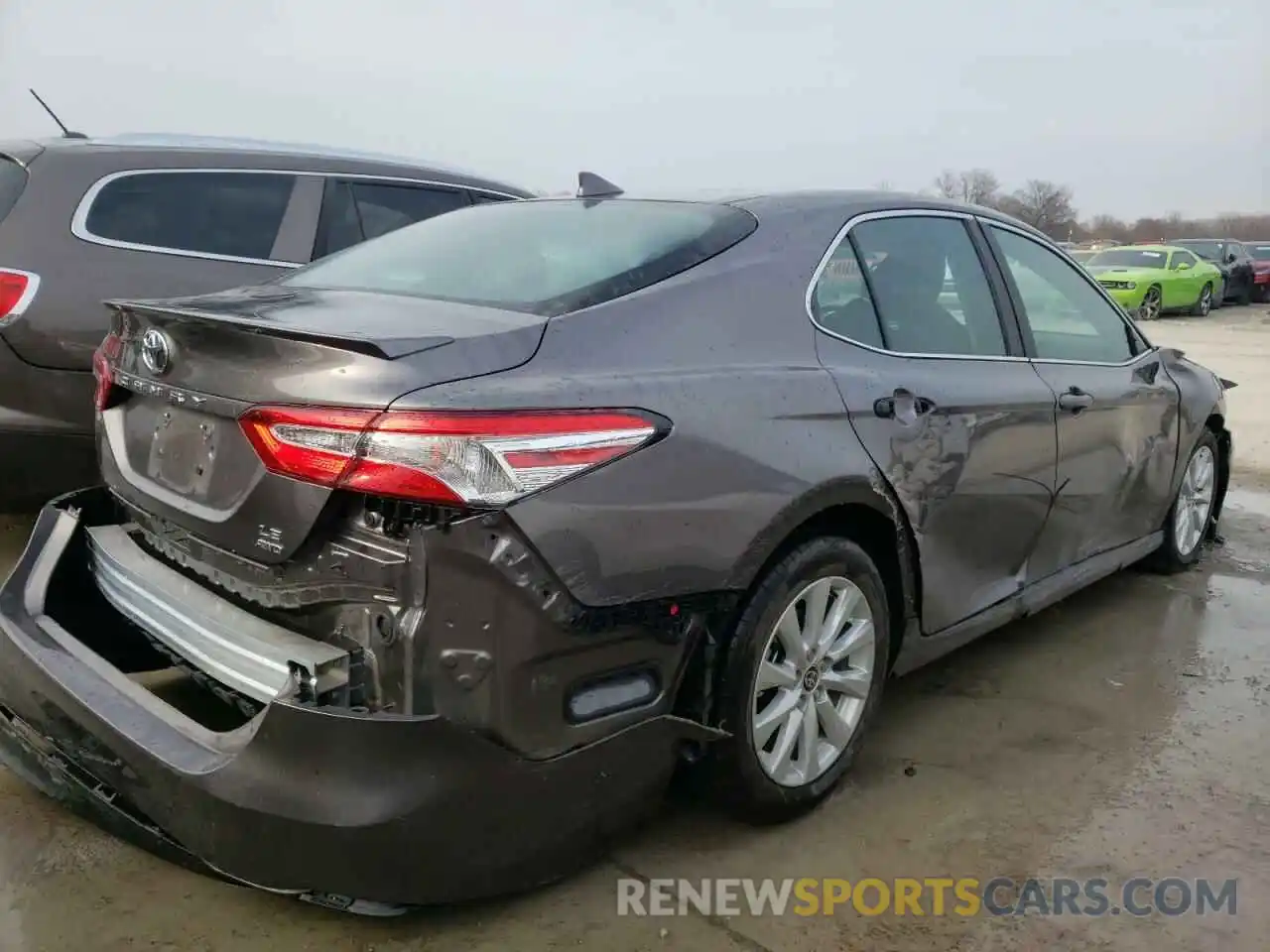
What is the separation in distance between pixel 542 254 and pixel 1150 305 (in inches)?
839

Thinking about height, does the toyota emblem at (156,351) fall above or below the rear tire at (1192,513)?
above

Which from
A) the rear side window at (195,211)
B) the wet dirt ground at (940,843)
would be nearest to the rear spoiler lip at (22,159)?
the rear side window at (195,211)

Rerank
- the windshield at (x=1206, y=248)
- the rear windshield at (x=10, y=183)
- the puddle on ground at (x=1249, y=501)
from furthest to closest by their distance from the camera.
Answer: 1. the windshield at (x=1206, y=248)
2. the puddle on ground at (x=1249, y=501)
3. the rear windshield at (x=10, y=183)

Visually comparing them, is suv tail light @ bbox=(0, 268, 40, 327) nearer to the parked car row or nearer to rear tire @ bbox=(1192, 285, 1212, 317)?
the parked car row

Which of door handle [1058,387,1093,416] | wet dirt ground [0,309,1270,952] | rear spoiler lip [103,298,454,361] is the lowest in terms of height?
wet dirt ground [0,309,1270,952]

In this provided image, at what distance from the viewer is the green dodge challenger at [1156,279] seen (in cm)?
2092

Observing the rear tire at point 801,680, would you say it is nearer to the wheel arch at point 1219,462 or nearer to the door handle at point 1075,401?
the door handle at point 1075,401

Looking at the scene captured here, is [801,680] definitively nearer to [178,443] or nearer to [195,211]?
[178,443]

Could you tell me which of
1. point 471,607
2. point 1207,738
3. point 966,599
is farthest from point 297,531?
point 1207,738

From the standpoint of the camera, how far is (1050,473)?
3557mm

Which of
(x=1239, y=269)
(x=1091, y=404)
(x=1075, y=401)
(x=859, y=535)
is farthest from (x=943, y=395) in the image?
(x=1239, y=269)

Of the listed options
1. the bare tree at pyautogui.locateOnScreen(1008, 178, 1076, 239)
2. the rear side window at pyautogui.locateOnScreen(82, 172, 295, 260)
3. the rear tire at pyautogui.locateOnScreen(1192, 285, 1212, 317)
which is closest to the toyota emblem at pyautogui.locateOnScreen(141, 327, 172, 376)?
the rear side window at pyautogui.locateOnScreen(82, 172, 295, 260)

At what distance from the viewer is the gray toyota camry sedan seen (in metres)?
1.98

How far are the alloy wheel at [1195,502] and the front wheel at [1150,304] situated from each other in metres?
17.6
